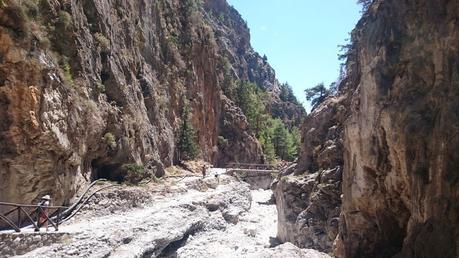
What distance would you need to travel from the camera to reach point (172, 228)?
86.1 ft

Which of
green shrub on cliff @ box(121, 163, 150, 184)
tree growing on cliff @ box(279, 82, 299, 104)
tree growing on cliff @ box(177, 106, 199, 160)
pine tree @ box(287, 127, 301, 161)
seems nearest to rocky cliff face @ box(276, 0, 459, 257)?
green shrub on cliff @ box(121, 163, 150, 184)

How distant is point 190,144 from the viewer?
53.2 metres

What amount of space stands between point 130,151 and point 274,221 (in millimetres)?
14933

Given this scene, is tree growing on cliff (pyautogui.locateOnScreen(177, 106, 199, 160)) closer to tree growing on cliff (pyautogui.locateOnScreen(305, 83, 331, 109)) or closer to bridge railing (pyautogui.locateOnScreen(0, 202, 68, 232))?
tree growing on cliff (pyautogui.locateOnScreen(305, 83, 331, 109))

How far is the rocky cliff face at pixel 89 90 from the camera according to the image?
20625 mm

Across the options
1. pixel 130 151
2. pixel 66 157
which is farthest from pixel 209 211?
pixel 66 157

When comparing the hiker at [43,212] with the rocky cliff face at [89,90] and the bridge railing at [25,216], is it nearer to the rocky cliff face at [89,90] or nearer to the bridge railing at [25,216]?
the bridge railing at [25,216]

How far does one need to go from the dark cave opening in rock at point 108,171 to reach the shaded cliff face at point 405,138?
63.7ft

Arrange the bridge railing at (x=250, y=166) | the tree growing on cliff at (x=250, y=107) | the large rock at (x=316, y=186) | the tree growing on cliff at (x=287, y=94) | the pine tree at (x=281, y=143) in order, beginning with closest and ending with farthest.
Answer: the large rock at (x=316, y=186)
the bridge railing at (x=250, y=166)
the tree growing on cliff at (x=250, y=107)
the pine tree at (x=281, y=143)
the tree growing on cliff at (x=287, y=94)

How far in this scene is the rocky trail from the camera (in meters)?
18.9

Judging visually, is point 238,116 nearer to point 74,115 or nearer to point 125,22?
point 125,22

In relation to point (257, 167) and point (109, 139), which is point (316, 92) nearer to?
point (257, 167)

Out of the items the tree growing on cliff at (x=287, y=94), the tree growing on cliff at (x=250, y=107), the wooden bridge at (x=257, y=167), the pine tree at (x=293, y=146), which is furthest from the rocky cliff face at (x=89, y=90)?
the tree growing on cliff at (x=287, y=94)

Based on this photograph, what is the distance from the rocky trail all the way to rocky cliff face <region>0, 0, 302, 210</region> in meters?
2.85
